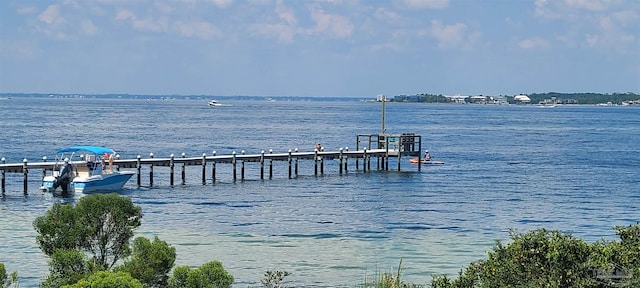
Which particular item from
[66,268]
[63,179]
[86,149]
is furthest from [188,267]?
[86,149]

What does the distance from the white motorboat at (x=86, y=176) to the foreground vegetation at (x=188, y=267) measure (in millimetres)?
31890

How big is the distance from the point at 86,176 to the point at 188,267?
3540 cm

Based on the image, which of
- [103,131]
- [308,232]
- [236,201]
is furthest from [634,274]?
[103,131]

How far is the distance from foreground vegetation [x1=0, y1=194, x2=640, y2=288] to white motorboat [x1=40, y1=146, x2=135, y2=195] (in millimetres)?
31890

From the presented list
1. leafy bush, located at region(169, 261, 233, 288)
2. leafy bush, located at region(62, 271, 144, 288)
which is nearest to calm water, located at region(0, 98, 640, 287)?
leafy bush, located at region(169, 261, 233, 288)

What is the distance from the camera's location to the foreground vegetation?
13.4 metres

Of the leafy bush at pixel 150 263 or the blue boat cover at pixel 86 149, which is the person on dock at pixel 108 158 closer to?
the blue boat cover at pixel 86 149

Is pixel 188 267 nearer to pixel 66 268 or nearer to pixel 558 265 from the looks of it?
pixel 66 268

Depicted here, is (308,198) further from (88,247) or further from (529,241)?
(529,241)

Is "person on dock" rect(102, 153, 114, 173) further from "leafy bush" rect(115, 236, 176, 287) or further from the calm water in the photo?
"leafy bush" rect(115, 236, 176, 287)

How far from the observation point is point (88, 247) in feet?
60.4

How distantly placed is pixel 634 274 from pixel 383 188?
41920 mm

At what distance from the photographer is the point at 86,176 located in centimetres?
5097

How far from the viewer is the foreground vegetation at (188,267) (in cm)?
1340
